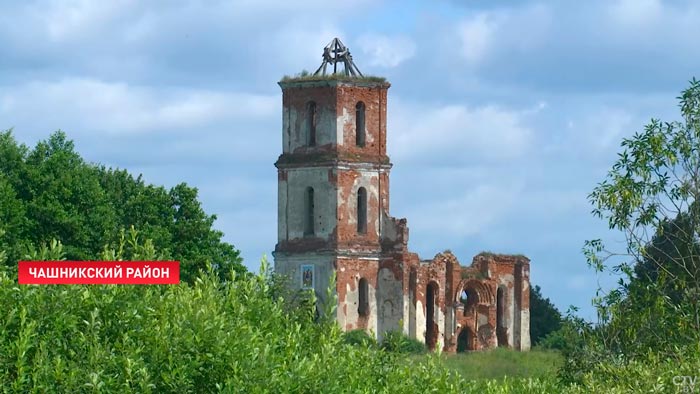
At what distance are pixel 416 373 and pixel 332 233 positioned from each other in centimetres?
5261

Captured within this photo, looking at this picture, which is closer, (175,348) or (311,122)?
(175,348)

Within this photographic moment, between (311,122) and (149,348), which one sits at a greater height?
(311,122)

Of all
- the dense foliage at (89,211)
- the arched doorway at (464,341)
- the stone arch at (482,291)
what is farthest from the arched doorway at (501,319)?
the dense foliage at (89,211)

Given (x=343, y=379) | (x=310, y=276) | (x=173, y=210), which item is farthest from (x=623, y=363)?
(x=310, y=276)

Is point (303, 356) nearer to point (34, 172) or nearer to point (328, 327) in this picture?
point (328, 327)

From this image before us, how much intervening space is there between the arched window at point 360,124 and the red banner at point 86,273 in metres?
54.1

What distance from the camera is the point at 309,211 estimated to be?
259 feet

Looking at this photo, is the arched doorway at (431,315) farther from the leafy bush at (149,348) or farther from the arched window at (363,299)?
the leafy bush at (149,348)

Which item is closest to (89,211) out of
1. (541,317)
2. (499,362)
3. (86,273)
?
(499,362)

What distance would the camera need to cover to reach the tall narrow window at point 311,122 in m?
78.4

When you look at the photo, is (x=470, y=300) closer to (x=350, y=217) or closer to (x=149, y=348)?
(x=350, y=217)

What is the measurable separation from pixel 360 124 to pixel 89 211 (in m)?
27.3

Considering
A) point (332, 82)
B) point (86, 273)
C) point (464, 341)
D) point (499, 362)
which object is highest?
point (332, 82)

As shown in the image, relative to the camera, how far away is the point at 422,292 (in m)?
78.9
